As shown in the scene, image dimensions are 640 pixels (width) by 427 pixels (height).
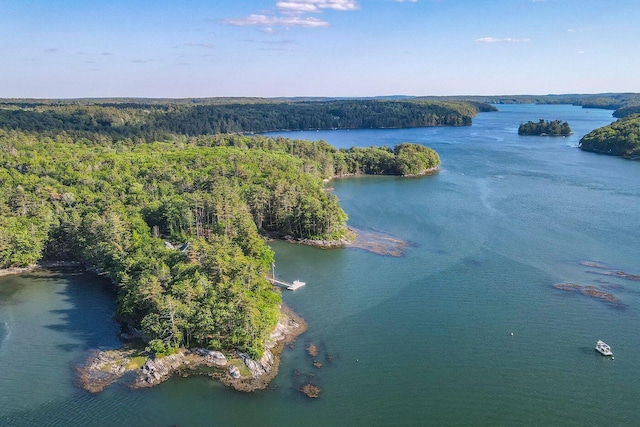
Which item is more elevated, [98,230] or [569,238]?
[98,230]

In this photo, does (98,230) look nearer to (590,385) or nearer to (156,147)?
(590,385)

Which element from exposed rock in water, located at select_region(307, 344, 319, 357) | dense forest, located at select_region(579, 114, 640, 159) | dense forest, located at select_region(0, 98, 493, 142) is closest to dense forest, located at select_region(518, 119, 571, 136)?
dense forest, located at select_region(579, 114, 640, 159)

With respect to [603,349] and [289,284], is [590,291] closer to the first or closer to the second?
[603,349]

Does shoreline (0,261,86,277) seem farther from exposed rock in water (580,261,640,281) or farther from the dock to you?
exposed rock in water (580,261,640,281)

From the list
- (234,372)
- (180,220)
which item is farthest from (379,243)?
(234,372)

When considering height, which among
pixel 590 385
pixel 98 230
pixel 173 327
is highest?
pixel 98 230

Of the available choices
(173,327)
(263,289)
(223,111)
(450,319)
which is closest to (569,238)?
(450,319)

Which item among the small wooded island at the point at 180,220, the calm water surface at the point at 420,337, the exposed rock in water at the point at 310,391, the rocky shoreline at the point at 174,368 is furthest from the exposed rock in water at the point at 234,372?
the exposed rock in water at the point at 310,391

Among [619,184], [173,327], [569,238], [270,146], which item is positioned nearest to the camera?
[173,327]
